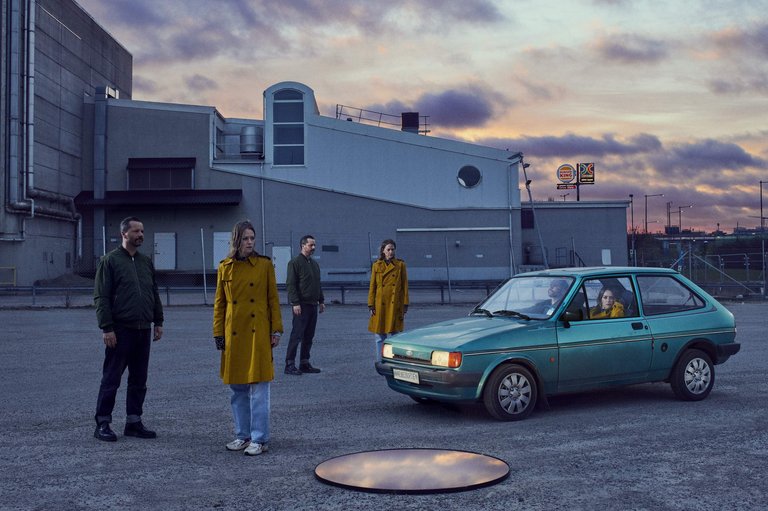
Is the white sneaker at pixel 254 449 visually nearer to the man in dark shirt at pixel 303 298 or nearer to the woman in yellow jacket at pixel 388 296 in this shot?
the woman in yellow jacket at pixel 388 296

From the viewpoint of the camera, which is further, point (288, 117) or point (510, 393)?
point (288, 117)

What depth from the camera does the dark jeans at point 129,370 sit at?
286 inches

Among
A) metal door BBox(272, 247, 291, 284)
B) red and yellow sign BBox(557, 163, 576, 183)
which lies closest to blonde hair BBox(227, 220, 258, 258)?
metal door BBox(272, 247, 291, 284)

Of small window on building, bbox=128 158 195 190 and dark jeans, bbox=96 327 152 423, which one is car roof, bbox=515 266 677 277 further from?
small window on building, bbox=128 158 195 190

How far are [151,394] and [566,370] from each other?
4.93 m

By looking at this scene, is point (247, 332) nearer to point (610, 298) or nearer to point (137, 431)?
point (137, 431)

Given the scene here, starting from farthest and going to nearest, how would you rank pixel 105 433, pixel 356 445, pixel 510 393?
1. pixel 510 393
2. pixel 105 433
3. pixel 356 445

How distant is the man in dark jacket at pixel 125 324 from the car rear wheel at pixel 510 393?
10.4 feet

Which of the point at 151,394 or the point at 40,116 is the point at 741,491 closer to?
the point at 151,394

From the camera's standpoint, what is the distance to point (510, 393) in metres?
7.96

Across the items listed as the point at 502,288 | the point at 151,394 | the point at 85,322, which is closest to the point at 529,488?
the point at 502,288

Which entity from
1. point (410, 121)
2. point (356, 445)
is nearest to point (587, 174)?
point (410, 121)

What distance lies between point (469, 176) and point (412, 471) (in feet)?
132

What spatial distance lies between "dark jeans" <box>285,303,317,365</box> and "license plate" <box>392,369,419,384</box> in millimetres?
3315
